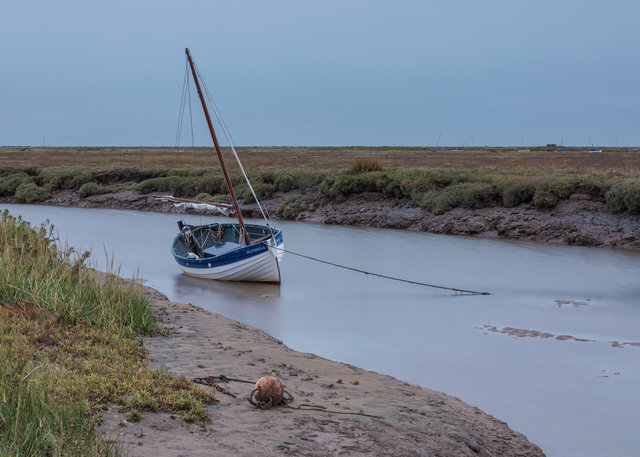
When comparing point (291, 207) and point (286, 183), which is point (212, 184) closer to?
point (286, 183)

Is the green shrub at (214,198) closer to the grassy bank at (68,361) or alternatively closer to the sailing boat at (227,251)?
the sailing boat at (227,251)

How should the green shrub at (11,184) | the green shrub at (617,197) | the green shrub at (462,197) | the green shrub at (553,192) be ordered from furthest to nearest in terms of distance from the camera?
the green shrub at (11,184) < the green shrub at (462,197) < the green shrub at (553,192) < the green shrub at (617,197)

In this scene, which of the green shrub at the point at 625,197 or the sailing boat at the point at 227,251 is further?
the green shrub at the point at 625,197

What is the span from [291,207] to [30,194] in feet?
77.4

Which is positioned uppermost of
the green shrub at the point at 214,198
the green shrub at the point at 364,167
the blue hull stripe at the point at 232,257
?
the green shrub at the point at 364,167

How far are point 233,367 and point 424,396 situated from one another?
235 centimetres

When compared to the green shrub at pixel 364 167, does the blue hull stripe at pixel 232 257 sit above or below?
below

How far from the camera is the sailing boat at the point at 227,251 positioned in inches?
741

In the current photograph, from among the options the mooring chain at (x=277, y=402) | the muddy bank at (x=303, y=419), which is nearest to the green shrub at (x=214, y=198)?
the muddy bank at (x=303, y=419)

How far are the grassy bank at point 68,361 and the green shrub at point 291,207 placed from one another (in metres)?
24.8

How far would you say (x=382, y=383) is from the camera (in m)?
8.83

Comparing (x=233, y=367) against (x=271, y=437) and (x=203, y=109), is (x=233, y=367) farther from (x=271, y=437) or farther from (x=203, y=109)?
(x=203, y=109)

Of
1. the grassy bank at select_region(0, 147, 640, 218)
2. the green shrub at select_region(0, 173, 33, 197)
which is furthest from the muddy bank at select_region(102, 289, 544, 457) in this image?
the green shrub at select_region(0, 173, 33, 197)

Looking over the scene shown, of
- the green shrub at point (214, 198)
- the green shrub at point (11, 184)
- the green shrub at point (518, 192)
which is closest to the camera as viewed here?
the green shrub at point (518, 192)
